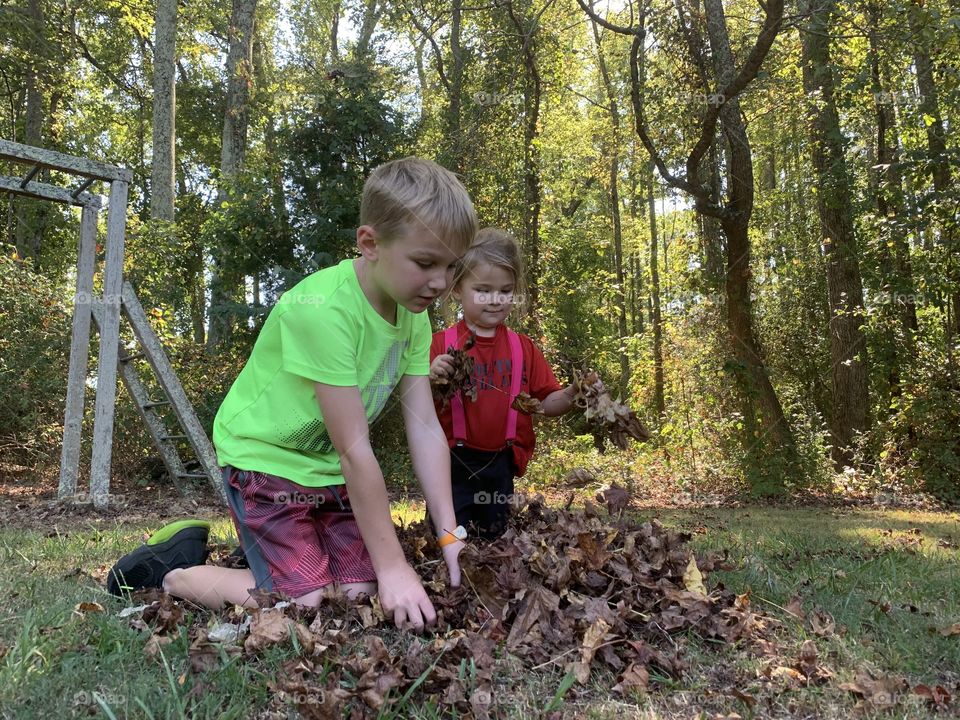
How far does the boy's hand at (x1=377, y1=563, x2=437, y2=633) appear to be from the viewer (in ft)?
8.06

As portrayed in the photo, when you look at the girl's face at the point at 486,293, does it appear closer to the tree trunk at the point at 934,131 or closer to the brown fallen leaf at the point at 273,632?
the brown fallen leaf at the point at 273,632

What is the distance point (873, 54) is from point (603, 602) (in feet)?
27.3

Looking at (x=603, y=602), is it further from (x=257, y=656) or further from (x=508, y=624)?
(x=257, y=656)

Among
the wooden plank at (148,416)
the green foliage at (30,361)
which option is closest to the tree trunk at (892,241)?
the wooden plank at (148,416)

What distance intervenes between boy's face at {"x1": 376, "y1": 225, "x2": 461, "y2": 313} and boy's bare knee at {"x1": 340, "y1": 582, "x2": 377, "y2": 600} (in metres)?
1.11

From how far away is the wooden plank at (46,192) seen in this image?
6141mm

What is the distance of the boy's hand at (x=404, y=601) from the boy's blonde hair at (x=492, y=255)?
169 centimetres

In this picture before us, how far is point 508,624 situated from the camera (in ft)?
8.39

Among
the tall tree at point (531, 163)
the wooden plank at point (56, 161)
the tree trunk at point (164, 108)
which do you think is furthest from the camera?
the tree trunk at point (164, 108)

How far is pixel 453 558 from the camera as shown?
9.28 ft

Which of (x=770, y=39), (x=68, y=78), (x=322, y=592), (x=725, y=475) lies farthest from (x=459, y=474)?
(x=68, y=78)

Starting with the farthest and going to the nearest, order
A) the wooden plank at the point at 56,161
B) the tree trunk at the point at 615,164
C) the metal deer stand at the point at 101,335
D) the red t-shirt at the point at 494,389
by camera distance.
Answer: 1. the tree trunk at the point at 615,164
2. the metal deer stand at the point at 101,335
3. the wooden plank at the point at 56,161
4. the red t-shirt at the point at 494,389

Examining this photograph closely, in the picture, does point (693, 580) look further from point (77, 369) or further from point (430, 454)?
point (77, 369)

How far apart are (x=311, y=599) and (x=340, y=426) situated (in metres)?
0.68
